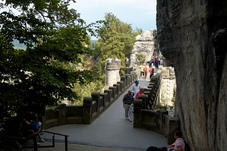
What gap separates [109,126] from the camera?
13.0 metres

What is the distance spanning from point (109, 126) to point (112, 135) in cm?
138

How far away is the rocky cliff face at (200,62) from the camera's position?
19.7 ft

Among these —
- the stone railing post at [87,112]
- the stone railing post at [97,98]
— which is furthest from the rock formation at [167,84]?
the stone railing post at [87,112]

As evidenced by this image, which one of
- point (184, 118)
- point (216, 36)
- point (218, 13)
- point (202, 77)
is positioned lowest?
point (184, 118)

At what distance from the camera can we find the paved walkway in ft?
34.6

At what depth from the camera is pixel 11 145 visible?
7.79 meters

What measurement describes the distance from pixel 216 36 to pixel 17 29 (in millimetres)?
6290

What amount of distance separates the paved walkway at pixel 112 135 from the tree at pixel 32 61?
264 centimetres

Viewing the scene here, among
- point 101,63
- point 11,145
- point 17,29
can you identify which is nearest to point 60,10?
point 17,29

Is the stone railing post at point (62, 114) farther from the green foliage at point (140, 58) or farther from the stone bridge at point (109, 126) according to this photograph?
the green foliage at point (140, 58)

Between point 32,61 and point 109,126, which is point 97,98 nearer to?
point 109,126

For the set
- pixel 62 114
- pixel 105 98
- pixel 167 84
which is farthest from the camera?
pixel 167 84

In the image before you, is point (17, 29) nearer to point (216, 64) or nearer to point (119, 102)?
point (216, 64)

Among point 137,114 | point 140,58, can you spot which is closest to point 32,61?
point 137,114
